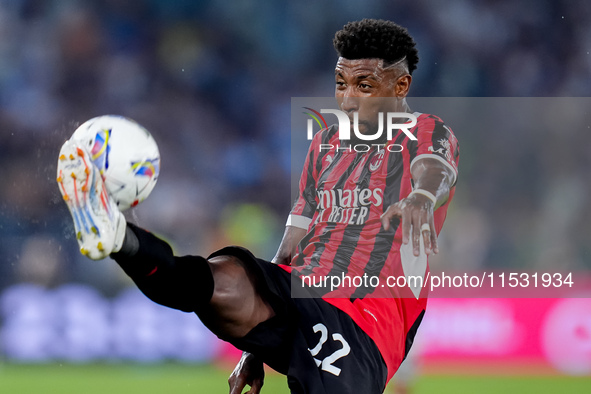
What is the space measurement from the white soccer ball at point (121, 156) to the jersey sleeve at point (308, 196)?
3.40 ft

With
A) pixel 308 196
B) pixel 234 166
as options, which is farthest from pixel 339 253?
pixel 234 166

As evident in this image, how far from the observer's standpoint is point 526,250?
23.4 feet

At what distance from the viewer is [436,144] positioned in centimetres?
296

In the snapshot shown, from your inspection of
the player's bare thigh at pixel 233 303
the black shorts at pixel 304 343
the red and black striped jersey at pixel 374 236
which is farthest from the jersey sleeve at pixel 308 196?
the player's bare thigh at pixel 233 303

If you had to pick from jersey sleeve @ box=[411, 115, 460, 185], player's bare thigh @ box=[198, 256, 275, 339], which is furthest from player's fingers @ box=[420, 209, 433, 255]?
player's bare thigh @ box=[198, 256, 275, 339]

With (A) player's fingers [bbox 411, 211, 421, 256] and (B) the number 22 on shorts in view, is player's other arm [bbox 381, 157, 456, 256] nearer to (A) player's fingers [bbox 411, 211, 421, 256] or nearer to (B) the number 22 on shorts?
(A) player's fingers [bbox 411, 211, 421, 256]

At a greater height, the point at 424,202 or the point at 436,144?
the point at 436,144

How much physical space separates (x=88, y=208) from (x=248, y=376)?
121 cm

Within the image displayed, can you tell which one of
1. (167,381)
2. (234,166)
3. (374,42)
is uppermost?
(234,166)

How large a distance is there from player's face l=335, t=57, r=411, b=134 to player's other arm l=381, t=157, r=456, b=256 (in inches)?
13.4

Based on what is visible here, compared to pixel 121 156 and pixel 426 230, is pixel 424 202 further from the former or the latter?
pixel 121 156

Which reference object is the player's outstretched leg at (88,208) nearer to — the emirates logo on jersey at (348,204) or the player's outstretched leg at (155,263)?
the player's outstretched leg at (155,263)

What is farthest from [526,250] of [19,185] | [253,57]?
[19,185]

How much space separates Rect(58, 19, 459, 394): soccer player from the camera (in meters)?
2.23
